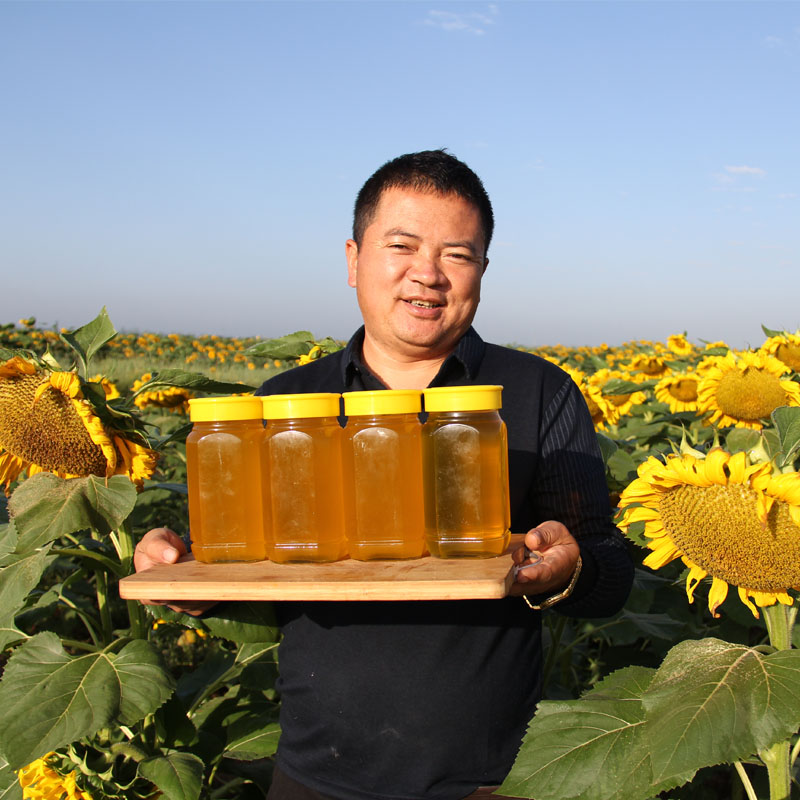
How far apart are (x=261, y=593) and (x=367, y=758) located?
28.2 inches

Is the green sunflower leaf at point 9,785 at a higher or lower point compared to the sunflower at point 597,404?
lower

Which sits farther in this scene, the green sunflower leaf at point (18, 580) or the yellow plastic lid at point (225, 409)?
the green sunflower leaf at point (18, 580)

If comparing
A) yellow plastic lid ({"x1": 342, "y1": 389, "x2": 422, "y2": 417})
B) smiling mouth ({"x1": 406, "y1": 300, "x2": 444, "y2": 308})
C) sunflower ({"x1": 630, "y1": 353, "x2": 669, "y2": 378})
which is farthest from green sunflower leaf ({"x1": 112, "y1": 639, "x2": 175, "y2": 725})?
sunflower ({"x1": 630, "y1": 353, "x2": 669, "y2": 378})

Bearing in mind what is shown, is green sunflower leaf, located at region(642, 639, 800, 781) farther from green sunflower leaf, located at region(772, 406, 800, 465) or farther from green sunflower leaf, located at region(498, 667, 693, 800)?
green sunflower leaf, located at region(772, 406, 800, 465)

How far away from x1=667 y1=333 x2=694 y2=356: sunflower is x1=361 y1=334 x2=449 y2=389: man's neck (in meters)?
4.78

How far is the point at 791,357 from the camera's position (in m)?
4.13

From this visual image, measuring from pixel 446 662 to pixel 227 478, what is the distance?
2.30 feet

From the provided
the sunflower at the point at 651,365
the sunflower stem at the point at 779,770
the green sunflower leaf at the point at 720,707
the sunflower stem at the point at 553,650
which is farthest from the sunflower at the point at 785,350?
the green sunflower leaf at the point at 720,707

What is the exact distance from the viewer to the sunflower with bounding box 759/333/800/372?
413cm

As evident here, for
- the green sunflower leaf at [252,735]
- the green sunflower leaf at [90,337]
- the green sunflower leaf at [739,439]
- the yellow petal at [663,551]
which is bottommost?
the green sunflower leaf at [252,735]

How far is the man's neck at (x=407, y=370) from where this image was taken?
233cm

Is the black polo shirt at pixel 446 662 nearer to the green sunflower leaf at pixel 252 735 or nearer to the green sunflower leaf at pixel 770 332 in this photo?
the green sunflower leaf at pixel 252 735

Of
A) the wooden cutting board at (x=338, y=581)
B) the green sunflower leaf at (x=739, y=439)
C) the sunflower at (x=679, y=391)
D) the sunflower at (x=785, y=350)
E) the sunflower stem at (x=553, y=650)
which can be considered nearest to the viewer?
the wooden cutting board at (x=338, y=581)

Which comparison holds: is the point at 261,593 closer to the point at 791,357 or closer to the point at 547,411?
the point at 547,411
